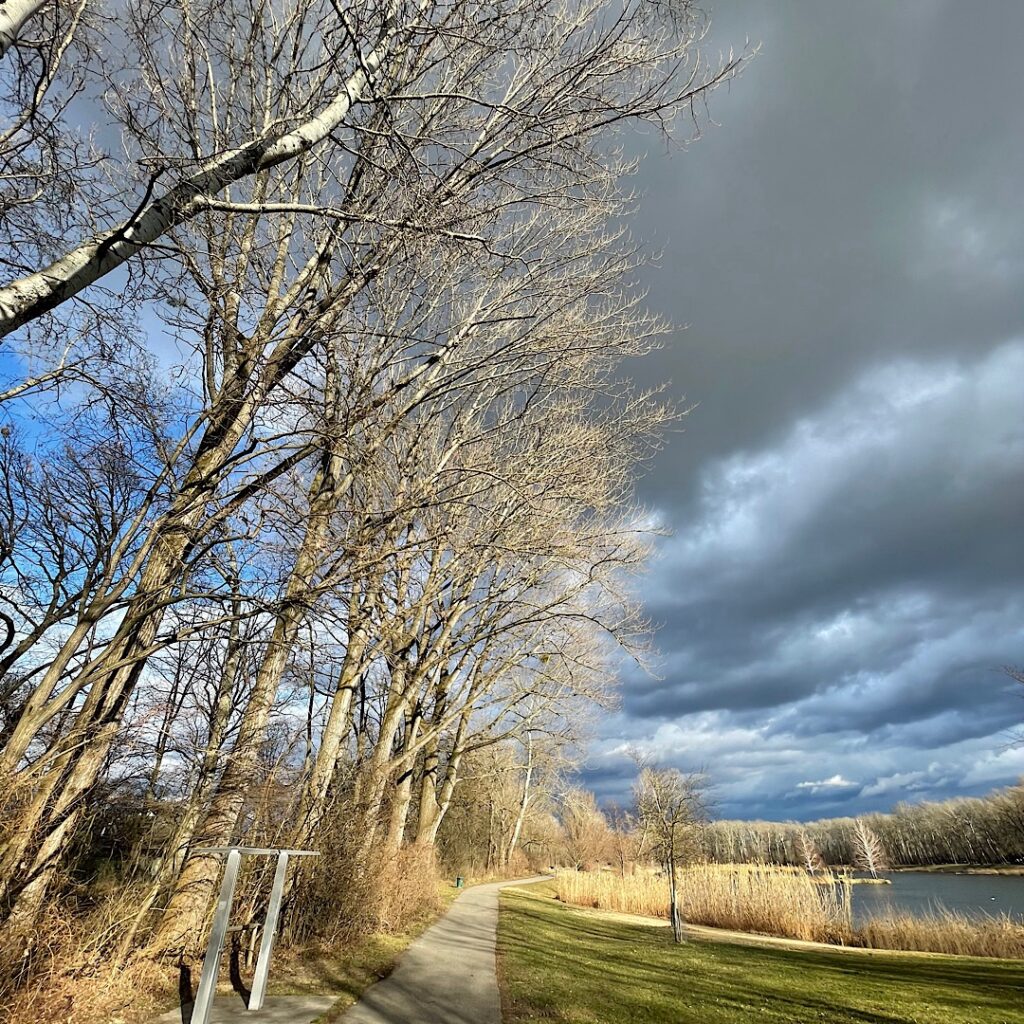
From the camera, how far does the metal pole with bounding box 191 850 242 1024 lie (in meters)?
4.22

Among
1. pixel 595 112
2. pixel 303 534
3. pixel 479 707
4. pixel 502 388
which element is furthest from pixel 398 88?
pixel 479 707

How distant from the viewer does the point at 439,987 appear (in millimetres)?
6457

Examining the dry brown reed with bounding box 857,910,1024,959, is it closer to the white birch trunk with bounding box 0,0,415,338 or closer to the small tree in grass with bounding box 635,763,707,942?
the small tree in grass with bounding box 635,763,707,942

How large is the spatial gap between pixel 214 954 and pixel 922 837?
442ft

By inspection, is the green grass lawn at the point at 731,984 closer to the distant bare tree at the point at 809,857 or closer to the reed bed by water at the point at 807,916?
the reed bed by water at the point at 807,916

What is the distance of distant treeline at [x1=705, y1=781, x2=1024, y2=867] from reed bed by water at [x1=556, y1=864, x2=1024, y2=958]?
62.7m

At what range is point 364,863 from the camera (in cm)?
874

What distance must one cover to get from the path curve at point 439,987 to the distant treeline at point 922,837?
7590cm

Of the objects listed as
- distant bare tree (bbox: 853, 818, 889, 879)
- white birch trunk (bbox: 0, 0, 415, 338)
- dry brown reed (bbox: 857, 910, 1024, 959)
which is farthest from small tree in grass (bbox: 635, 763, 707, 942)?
distant bare tree (bbox: 853, 818, 889, 879)

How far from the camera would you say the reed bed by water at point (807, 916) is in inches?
579

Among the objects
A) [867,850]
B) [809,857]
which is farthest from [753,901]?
[867,850]

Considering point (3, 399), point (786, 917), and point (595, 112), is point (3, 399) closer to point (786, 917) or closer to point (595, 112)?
point (595, 112)

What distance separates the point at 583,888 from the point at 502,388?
23.8 m

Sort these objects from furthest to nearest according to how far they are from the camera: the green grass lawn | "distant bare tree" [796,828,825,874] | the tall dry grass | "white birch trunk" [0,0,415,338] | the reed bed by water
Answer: "distant bare tree" [796,828,825,874] → the tall dry grass → the reed bed by water → the green grass lawn → "white birch trunk" [0,0,415,338]
